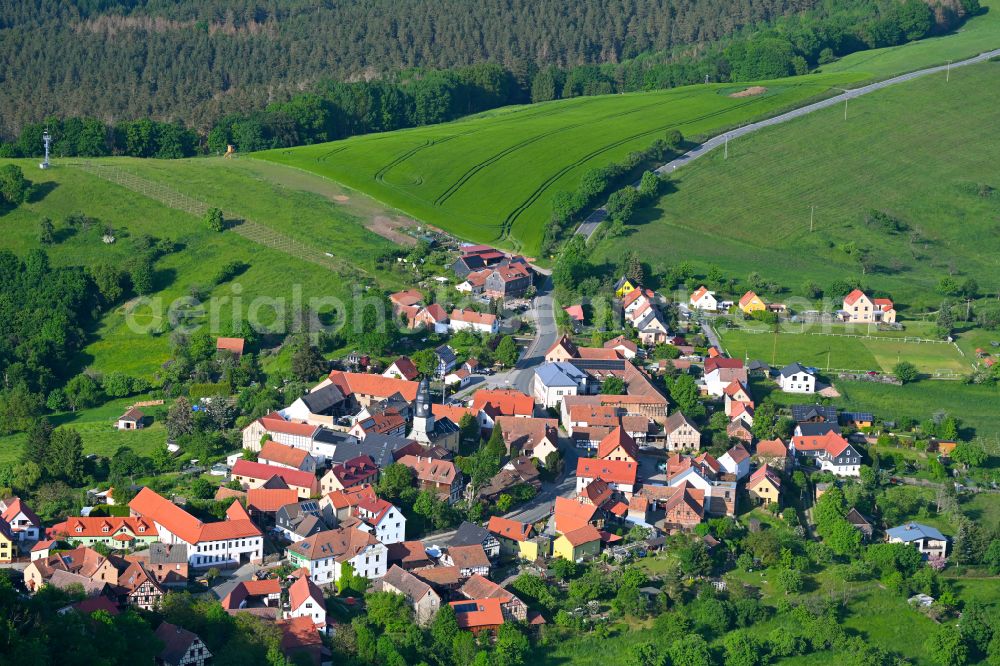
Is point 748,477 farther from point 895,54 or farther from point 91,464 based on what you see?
point 895,54

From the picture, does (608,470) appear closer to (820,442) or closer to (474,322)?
(820,442)

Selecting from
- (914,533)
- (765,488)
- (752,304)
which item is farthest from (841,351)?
(914,533)

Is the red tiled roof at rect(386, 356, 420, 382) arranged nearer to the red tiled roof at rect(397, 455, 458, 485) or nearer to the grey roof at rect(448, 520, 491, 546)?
the red tiled roof at rect(397, 455, 458, 485)

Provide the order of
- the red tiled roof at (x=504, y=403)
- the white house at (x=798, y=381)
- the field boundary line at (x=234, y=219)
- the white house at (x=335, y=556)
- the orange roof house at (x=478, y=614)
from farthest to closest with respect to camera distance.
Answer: the field boundary line at (x=234, y=219) → the white house at (x=798, y=381) → the red tiled roof at (x=504, y=403) → the white house at (x=335, y=556) → the orange roof house at (x=478, y=614)

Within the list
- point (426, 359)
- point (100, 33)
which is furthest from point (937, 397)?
point (100, 33)

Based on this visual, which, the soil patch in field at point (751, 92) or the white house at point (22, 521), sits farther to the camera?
the soil patch in field at point (751, 92)

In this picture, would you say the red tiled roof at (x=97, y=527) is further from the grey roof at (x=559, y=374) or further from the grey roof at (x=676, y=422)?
the grey roof at (x=676, y=422)

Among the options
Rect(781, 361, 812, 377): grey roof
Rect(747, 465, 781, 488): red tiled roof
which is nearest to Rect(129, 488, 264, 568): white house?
Rect(747, 465, 781, 488): red tiled roof

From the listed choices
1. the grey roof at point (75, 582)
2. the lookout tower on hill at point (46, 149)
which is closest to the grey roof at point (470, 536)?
the grey roof at point (75, 582)
